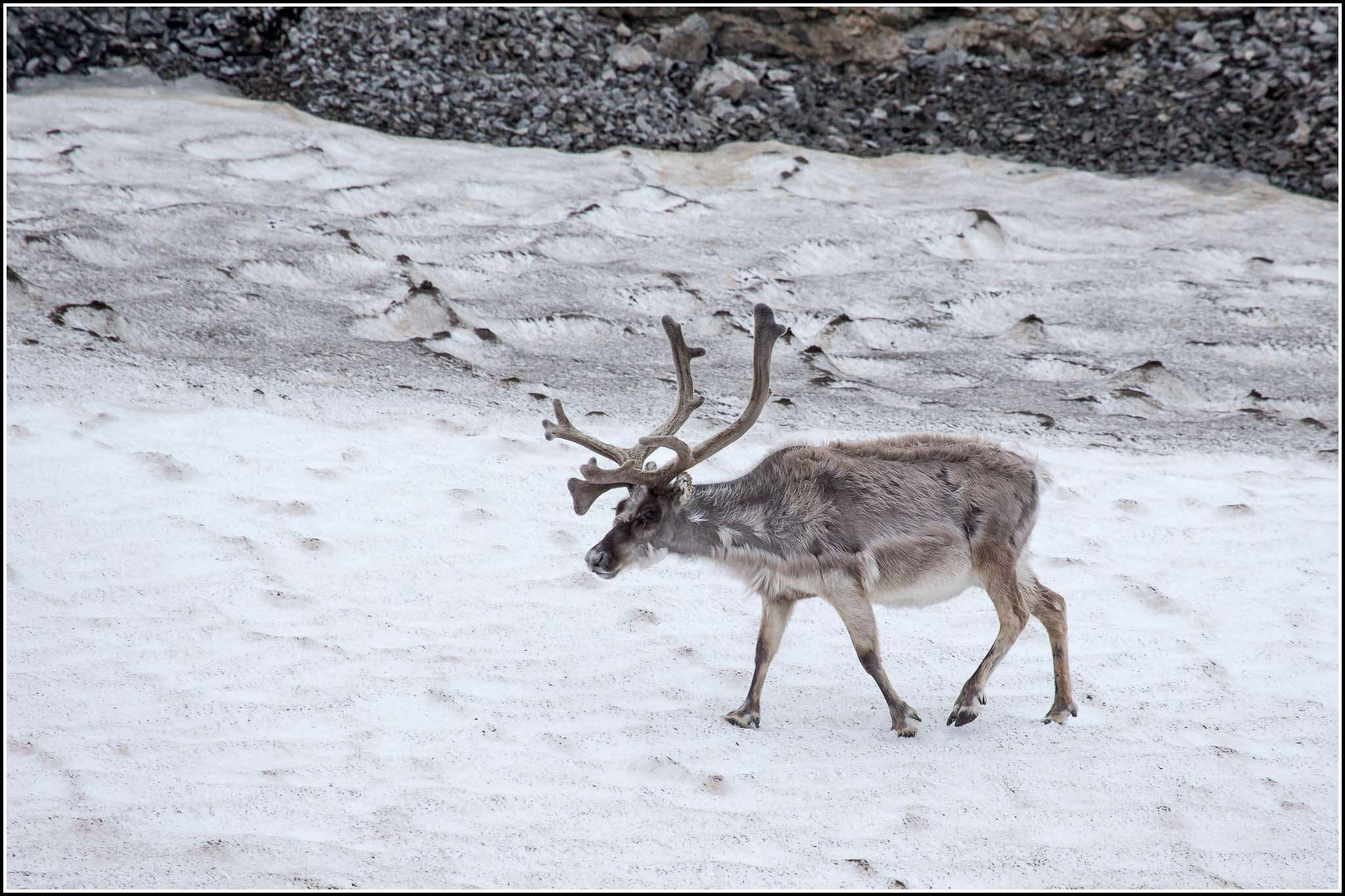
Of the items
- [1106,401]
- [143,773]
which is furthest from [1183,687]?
[143,773]

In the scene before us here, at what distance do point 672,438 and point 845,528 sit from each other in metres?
1.02

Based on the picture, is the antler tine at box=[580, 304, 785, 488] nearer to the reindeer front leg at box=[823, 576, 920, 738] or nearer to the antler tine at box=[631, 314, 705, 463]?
the antler tine at box=[631, 314, 705, 463]

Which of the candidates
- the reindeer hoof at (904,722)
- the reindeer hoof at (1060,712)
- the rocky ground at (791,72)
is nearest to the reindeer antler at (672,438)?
the reindeer hoof at (904,722)

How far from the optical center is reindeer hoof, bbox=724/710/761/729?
6.02m

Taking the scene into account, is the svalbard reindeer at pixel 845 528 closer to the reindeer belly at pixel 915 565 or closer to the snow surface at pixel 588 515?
the reindeer belly at pixel 915 565

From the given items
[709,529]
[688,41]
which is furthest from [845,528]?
[688,41]

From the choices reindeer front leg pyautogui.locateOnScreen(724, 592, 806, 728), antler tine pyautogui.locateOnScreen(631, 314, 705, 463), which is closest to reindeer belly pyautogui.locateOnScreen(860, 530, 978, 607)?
reindeer front leg pyautogui.locateOnScreen(724, 592, 806, 728)

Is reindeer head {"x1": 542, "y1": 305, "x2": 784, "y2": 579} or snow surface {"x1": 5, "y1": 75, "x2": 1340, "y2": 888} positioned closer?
snow surface {"x1": 5, "y1": 75, "x2": 1340, "y2": 888}

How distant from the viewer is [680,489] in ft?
20.3

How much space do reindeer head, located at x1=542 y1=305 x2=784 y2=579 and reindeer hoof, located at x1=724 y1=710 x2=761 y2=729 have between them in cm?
92

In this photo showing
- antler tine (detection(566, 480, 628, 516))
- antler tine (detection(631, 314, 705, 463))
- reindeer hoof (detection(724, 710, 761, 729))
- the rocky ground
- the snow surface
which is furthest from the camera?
the rocky ground

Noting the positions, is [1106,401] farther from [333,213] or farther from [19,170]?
[19,170]

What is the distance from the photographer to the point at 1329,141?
46.4 ft

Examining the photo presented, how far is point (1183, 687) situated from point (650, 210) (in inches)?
322
